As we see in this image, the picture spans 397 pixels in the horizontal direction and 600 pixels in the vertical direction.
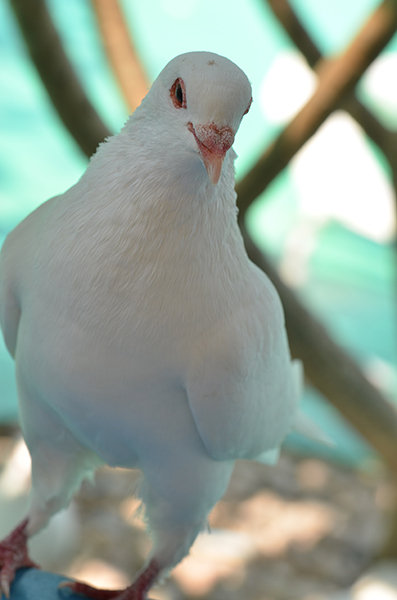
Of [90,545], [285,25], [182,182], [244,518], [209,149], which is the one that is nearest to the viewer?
[209,149]

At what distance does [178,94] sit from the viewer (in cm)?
82

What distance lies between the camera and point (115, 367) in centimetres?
90

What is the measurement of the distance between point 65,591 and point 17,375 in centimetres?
44

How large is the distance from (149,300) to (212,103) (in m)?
0.26

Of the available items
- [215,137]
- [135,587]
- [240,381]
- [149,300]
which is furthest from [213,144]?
[135,587]

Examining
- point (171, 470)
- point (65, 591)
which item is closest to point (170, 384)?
point (171, 470)

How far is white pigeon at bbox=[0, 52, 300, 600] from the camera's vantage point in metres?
0.88

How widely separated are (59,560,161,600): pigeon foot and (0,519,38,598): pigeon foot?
0.11 metres

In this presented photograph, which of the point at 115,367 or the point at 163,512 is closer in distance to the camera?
the point at 115,367

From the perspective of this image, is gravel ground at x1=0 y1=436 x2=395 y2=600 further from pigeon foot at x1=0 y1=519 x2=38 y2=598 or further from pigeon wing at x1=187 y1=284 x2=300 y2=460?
pigeon wing at x1=187 y1=284 x2=300 y2=460

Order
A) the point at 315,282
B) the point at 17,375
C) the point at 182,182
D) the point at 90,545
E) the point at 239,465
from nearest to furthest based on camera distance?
1. the point at 182,182
2. the point at 17,375
3. the point at 90,545
4. the point at 239,465
5. the point at 315,282

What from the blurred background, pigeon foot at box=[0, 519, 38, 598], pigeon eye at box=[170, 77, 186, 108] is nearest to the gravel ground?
the blurred background

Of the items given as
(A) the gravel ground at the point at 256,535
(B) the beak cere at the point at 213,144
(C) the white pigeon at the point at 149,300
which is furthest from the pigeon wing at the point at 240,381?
(A) the gravel ground at the point at 256,535

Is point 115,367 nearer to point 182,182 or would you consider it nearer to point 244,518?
point 182,182
